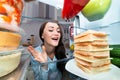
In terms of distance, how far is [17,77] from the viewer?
301mm

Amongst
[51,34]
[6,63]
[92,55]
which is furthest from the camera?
[51,34]

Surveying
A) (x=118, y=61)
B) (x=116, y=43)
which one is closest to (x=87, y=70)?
(x=118, y=61)

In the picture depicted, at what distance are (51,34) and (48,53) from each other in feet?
0.23

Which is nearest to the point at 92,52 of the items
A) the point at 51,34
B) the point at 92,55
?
the point at 92,55

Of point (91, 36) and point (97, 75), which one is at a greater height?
point (91, 36)

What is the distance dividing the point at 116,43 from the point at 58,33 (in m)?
0.26

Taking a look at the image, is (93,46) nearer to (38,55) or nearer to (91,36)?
(91,36)

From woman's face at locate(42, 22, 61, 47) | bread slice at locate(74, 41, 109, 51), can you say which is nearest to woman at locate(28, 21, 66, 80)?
woman's face at locate(42, 22, 61, 47)

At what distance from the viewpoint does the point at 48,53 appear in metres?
0.54

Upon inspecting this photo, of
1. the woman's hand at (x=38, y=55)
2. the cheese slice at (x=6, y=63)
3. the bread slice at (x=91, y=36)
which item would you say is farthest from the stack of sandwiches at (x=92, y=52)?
the cheese slice at (x=6, y=63)

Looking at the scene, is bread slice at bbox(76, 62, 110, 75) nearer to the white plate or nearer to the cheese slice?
the white plate

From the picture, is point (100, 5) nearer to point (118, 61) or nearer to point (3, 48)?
point (118, 61)

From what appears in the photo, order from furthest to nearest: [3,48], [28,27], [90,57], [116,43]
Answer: [116,43] < [28,27] < [90,57] < [3,48]

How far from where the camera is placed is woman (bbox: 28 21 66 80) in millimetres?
489
